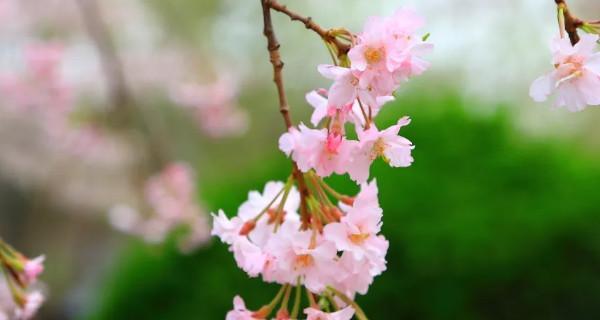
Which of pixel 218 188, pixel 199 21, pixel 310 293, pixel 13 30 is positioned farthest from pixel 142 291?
pixel 199 21

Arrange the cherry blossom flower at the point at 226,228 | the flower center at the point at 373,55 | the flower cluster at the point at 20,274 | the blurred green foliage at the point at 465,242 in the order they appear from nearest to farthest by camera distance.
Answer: the flower center at the point at 373,55, the cherry blossom flower at the point at 226,228, the flower cluster at the point at 20,274, the blurred green foliage at the point at 465,242

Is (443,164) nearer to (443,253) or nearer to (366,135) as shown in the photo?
(443,253)

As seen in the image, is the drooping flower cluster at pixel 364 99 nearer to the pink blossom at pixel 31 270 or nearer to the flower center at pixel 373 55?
the flower center at pixel 373 55

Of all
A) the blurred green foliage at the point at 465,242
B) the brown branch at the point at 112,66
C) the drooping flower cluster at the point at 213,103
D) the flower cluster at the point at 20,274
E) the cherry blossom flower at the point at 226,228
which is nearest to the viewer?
the cherry blossom flower at the point at 226,228

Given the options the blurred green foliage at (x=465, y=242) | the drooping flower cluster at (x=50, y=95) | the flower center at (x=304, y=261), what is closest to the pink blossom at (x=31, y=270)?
the flower center at (x=304, y=261)

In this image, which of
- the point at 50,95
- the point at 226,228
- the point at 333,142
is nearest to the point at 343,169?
the point at 333,142

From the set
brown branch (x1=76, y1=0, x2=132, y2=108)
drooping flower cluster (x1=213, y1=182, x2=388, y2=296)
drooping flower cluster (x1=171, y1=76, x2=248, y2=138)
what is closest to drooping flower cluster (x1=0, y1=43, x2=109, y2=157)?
brown branch (x1=76, y1=0, x2=132, y2=108)
